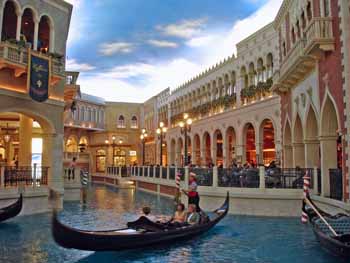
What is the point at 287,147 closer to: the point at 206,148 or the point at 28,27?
the point at 28,27

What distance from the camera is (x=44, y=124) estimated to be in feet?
40.5

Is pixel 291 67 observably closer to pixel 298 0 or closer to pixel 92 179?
pixel 298 0

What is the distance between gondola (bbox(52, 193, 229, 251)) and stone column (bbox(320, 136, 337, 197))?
11.2 ft

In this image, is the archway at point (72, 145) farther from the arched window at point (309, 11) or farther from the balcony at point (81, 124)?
the arched window at point (309, 11)

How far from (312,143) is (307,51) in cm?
296

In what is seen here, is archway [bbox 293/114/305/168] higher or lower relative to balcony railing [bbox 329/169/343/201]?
higher

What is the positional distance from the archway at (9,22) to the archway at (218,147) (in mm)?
12395

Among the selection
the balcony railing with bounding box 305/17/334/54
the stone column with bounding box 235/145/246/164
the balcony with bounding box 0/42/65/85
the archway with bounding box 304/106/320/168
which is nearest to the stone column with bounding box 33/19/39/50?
the balcony with bounding box 0/42/65/85

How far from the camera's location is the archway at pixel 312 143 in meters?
11.4

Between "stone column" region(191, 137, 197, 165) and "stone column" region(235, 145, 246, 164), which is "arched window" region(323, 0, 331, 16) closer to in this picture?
"stone column" region(235, 145, 246, 164)

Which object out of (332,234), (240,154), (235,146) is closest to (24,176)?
(332,234)

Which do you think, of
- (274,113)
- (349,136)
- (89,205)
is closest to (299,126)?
(274,113)

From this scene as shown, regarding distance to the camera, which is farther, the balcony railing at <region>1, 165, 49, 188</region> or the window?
the balcony railing at <region>1, 165, 49, 188</region>

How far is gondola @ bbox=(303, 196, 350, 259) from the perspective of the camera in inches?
227
